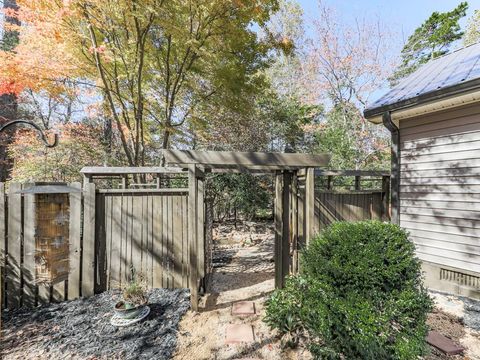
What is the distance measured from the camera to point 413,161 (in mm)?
4270

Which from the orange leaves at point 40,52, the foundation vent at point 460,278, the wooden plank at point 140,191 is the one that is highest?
the orange leaves at point 40,52

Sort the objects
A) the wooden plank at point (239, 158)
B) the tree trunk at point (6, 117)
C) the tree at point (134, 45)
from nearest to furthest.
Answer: the wooden plank at point (239, 158)
the tree at point (134, 45)
the tree trunk at point (6, 117)

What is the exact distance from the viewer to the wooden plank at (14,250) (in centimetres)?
324

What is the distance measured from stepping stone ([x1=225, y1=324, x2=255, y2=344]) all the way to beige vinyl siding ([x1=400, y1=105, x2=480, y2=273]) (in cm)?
325

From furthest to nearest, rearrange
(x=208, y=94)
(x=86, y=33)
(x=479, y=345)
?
(x=208, y=94) → (x=86, y=33) → (x=479, y=345)

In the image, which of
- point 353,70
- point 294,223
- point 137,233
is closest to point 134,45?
point 137,233

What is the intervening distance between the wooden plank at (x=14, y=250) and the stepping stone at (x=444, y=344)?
16.3 feet

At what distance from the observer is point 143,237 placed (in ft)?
12.4

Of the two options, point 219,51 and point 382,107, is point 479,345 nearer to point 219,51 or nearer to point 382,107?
point 382,107

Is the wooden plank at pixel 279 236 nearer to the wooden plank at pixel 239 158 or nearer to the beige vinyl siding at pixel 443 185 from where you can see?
the wooden plank at pixel 239 158

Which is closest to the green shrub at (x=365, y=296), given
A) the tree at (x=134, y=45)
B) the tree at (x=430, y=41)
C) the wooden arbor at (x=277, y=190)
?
the wooden arbor at (x=277, y=190)

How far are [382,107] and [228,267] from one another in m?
4.23

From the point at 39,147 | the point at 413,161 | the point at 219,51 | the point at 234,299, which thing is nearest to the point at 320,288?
the point at 234,299

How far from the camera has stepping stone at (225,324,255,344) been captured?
2678 millimetres
